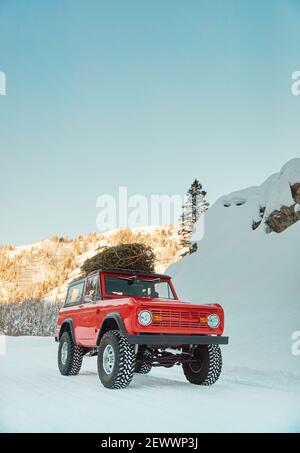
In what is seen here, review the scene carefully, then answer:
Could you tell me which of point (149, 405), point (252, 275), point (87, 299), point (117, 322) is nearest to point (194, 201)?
point (252, 275)

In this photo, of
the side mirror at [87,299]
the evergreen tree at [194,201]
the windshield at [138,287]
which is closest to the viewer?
the side mirror at [87,299]

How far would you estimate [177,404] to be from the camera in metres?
6.55

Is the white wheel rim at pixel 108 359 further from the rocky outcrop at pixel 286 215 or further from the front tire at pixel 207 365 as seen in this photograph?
the rocky outcrop at pixel 286 215

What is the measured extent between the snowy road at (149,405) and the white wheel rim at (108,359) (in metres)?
0.30

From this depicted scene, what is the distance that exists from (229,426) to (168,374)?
5220 mm

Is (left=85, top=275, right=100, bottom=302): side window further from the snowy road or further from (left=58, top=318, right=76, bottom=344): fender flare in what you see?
the snowy road

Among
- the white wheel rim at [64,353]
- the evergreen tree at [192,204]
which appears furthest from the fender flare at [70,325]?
the evergreen tree at [192,204]

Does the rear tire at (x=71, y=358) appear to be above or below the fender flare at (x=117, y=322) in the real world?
below

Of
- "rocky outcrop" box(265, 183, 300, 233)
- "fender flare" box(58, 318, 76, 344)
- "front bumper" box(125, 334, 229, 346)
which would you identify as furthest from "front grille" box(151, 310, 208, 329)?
"rocky outcrop" box(265, 183, 300, 233)

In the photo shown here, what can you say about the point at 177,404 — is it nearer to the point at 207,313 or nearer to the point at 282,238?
the point at 207,313

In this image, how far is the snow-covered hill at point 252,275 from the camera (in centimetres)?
1121

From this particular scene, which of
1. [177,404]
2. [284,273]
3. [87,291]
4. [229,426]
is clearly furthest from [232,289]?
[229,426]

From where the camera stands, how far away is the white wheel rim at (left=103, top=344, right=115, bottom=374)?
7.91 meters
